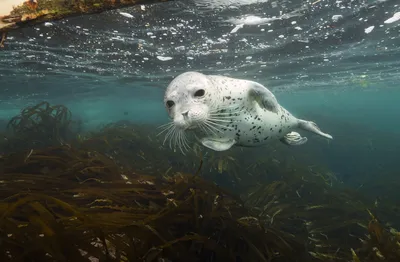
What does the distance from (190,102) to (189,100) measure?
3 cm

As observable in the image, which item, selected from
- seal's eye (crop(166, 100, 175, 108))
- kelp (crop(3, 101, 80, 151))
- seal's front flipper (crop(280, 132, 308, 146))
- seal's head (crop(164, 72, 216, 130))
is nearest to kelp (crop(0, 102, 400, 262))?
seal's head (crop(164, 72, 216, 130))

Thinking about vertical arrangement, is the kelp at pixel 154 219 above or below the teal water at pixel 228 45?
below

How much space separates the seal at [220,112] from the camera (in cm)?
257

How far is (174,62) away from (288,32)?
5.71m

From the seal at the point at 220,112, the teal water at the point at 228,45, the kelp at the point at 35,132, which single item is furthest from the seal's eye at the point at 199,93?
the kelp at the point at 35,132

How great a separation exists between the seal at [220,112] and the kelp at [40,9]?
99 centimetres

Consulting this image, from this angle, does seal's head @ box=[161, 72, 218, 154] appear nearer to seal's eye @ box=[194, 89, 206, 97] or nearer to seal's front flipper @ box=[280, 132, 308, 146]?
seal's eye @ box=[194, 89, 206, 97]

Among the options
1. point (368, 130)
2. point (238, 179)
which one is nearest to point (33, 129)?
point (238, 179)

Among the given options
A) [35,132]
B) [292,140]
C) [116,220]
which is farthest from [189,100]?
[35,132]

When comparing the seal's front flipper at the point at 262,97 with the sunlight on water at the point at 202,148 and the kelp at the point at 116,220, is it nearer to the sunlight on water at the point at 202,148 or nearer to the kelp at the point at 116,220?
the sunlight on water at the point at 202,148

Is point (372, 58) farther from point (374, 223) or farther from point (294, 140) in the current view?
point (374, 223)

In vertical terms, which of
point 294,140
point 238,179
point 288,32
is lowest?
point 238,179

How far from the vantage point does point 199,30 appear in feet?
25.5

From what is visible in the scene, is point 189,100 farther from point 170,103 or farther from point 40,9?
point 40,9
